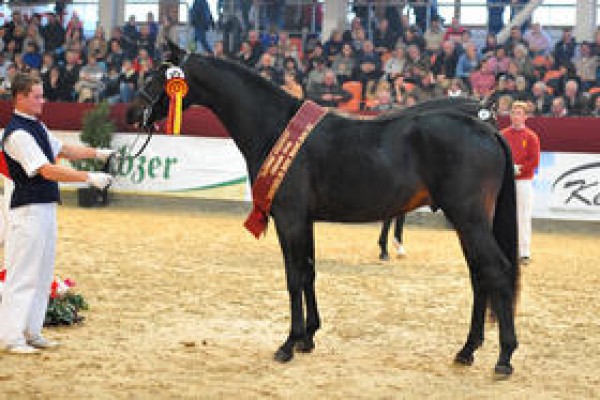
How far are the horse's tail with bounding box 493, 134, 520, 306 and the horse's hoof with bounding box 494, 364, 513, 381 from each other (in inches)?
19.8

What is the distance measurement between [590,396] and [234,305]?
3.32 m

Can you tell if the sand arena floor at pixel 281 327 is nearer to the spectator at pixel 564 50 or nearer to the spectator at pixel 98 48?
the spectator at pixel 564 50

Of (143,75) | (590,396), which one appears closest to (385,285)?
(590,396)

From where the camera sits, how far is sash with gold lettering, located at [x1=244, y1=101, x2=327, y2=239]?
19.2 ft

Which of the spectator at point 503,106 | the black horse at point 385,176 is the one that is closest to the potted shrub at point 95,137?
the spectator at point 503,106

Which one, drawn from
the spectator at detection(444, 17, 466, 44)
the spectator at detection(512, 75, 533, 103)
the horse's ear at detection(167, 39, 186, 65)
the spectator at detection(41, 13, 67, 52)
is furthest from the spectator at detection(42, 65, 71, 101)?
the horse's ear at detection(167, 39, 186, 65)

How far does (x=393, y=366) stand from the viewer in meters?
5.73

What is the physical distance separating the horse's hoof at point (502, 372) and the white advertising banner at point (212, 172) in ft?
27.6

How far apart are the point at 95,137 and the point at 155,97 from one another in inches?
373

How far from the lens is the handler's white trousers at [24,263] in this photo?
559 cm

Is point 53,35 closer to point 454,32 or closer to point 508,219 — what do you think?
point 454,32

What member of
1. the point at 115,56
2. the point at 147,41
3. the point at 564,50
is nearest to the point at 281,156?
the point at 564,50

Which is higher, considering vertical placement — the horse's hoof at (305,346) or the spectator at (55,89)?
the spectator at (55,89)

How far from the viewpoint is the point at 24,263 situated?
5625 millimetres
